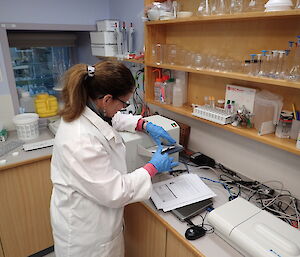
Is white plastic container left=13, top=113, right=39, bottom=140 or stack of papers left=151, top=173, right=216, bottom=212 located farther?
white plastic container left=13, top=113, right=39, bottom=140

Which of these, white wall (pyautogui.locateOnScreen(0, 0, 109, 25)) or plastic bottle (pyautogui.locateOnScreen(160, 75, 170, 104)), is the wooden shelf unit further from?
white wall (pyautogui.locateOnScreen(0, 0, 109, 25))

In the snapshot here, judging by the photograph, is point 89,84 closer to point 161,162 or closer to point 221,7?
point 161,162

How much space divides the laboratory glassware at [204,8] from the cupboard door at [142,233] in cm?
122

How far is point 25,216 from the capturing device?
1804 mm

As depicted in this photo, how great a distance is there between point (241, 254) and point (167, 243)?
0.38m

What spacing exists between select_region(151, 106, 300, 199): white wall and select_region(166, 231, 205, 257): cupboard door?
0.70m

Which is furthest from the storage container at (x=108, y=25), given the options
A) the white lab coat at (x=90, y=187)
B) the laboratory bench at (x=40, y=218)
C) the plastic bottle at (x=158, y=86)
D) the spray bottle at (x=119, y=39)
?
the white lab coat at (x=90, y=187)

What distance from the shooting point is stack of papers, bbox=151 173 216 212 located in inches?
49.9

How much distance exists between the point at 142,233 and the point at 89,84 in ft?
3.16

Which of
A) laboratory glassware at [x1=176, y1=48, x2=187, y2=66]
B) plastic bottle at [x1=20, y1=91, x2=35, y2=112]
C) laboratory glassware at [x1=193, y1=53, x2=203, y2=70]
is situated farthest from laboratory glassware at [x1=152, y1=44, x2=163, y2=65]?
plastic bottle at [x1=20, y1=91, x2=35, y2=112]

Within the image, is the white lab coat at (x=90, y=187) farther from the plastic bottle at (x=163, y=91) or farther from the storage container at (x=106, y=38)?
the storage container at (x=106, y=38)

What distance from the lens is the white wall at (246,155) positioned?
132 centimetres

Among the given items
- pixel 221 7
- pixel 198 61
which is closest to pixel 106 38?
pixel 198 61

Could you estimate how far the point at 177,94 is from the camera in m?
1.77
